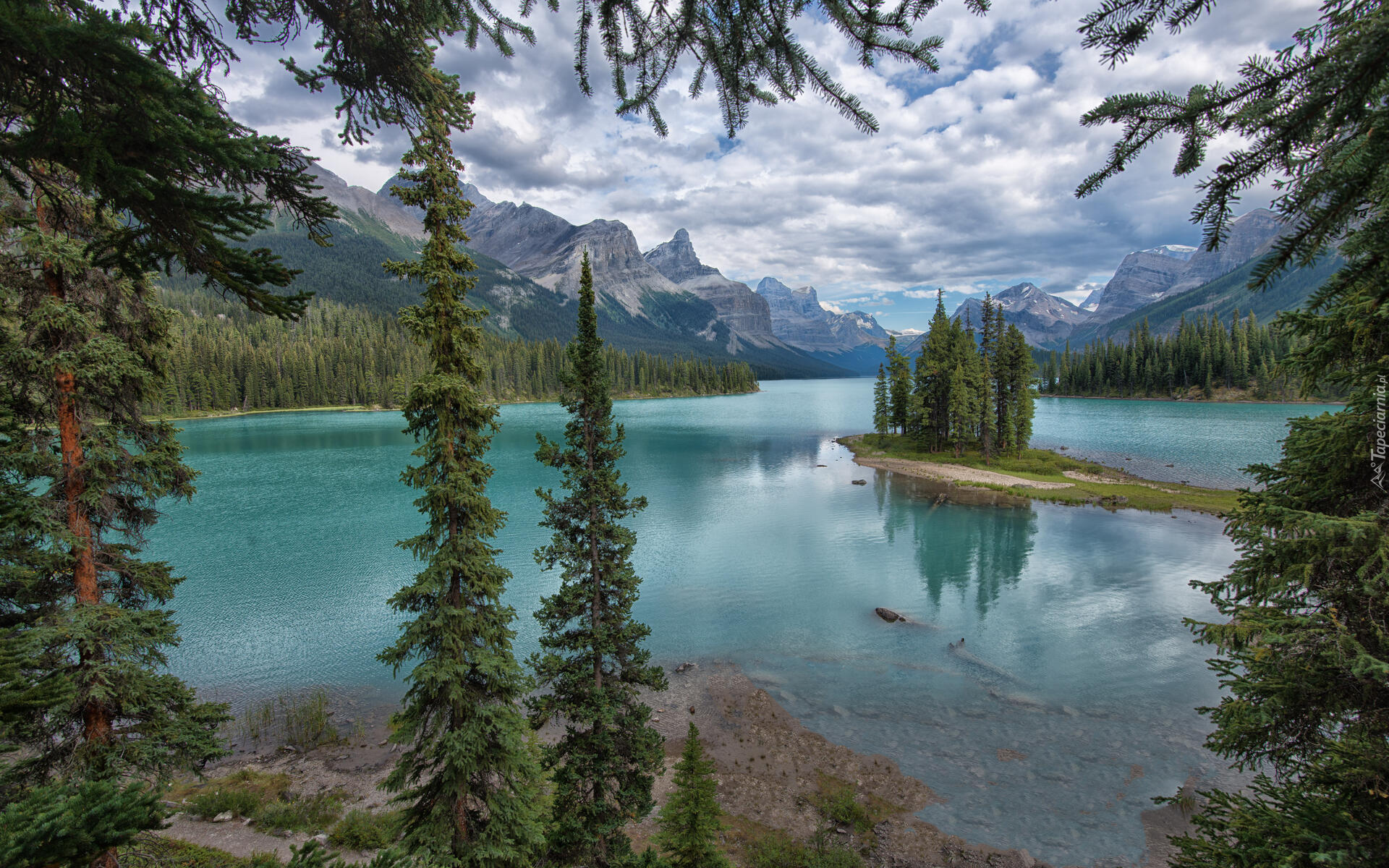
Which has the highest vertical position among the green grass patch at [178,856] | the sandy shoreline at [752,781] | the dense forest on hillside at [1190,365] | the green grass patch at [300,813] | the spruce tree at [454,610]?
the dense forest on hillside at [1190,365]

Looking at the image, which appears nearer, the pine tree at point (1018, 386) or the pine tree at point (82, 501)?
the pine tree at point (82, 501)

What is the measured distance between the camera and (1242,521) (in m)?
7.34

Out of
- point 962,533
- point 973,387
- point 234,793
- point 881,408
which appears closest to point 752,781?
point 234,793

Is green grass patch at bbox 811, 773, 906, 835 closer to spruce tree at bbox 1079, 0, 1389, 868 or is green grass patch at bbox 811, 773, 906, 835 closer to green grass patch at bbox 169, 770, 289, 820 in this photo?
spruce tree at bbox 1079, 0, 1389, 868

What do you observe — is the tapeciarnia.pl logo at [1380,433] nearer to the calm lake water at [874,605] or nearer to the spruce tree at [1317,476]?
the spruce tree at [1317,476]

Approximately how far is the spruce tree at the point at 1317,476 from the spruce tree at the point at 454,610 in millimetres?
9854

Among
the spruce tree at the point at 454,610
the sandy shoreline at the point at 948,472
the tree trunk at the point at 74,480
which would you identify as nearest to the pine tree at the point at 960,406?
the sandy shoreline at the point at 948,472

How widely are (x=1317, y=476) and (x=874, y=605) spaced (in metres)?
21.6

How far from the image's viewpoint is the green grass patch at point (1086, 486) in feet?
134

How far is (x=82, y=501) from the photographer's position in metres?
9.20

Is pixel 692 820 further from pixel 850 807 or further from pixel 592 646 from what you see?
pixel 850 807

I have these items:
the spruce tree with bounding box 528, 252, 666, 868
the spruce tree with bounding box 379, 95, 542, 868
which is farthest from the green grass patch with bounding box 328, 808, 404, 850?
the spruce tree with bounding box 528, 252, 666, 868

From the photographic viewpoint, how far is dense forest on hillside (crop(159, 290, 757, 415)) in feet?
401

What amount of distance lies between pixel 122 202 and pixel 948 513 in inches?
1823
